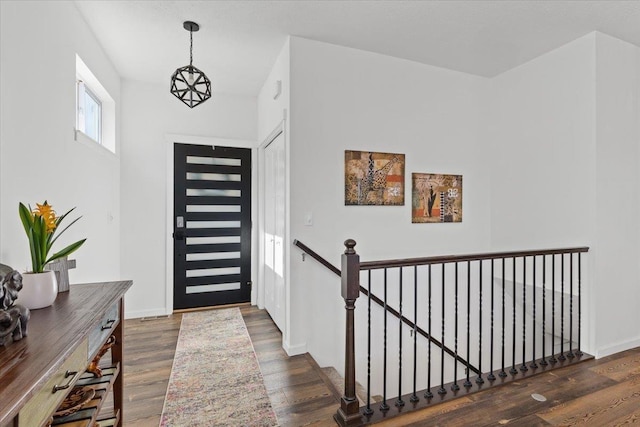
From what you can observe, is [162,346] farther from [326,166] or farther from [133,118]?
[133,118]

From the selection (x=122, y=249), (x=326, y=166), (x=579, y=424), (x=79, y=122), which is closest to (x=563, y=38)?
(x=326, y=166)

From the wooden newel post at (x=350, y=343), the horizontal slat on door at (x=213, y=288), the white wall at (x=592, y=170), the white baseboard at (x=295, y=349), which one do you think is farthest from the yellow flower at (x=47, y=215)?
the white wall at (x=592, y=170)

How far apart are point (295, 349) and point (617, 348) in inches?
115

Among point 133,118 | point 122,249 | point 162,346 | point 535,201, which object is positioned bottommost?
point 162,346

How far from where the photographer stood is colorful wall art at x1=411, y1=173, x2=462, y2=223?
11.5 feet

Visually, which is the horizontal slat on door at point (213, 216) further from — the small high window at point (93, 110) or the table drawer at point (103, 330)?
the table drawer at point (103, 330)

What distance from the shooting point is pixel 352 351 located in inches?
78.1

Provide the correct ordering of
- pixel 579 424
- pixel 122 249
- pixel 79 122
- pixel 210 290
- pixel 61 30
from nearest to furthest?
pixel 579 424, pixel 61 30, pixel 79 122, pixel 122 249, pixel 210 290

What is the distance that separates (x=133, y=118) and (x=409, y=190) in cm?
330

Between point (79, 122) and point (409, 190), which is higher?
point (79, 122)

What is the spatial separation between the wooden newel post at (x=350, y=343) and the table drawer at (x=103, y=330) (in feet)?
4.01

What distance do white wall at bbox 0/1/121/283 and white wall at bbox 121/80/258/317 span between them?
63 cm

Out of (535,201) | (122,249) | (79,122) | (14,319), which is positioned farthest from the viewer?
(122,249)

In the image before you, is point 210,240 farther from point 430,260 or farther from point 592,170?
point 592,170
